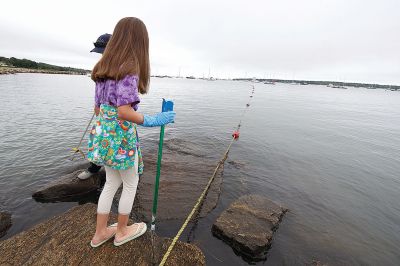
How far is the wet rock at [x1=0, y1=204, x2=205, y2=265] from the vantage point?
11.8 feet

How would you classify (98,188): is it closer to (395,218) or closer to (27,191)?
(27,191)

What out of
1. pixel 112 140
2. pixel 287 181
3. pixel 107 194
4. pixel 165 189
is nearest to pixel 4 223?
pixel 165 189

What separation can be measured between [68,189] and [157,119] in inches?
210

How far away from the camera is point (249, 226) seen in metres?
5.52

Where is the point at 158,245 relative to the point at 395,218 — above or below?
above

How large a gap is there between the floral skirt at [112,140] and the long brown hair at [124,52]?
17.9 inches

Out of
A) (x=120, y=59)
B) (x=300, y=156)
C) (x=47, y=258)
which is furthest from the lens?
(x=300, y=156)

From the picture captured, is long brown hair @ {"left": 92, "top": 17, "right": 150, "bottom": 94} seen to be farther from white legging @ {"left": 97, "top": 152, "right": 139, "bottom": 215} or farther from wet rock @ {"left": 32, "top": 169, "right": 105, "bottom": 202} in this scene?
wet rock @ {"left": 32, "top": 169, "right": 105, "bottom": 202}

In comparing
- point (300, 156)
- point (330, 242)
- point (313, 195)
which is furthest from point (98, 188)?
point (300, 156)

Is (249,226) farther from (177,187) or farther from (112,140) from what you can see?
(112,140)

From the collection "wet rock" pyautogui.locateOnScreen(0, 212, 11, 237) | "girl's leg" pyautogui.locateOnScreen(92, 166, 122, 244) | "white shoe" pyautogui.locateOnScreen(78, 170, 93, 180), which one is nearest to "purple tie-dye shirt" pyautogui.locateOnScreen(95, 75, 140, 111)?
"girl's leg" pyautogui.locateOnScreen(92, 166, 122, 244)

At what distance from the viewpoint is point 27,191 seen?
7.19 meters

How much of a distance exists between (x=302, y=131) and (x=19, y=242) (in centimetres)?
1941

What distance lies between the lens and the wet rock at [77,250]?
3.59m
